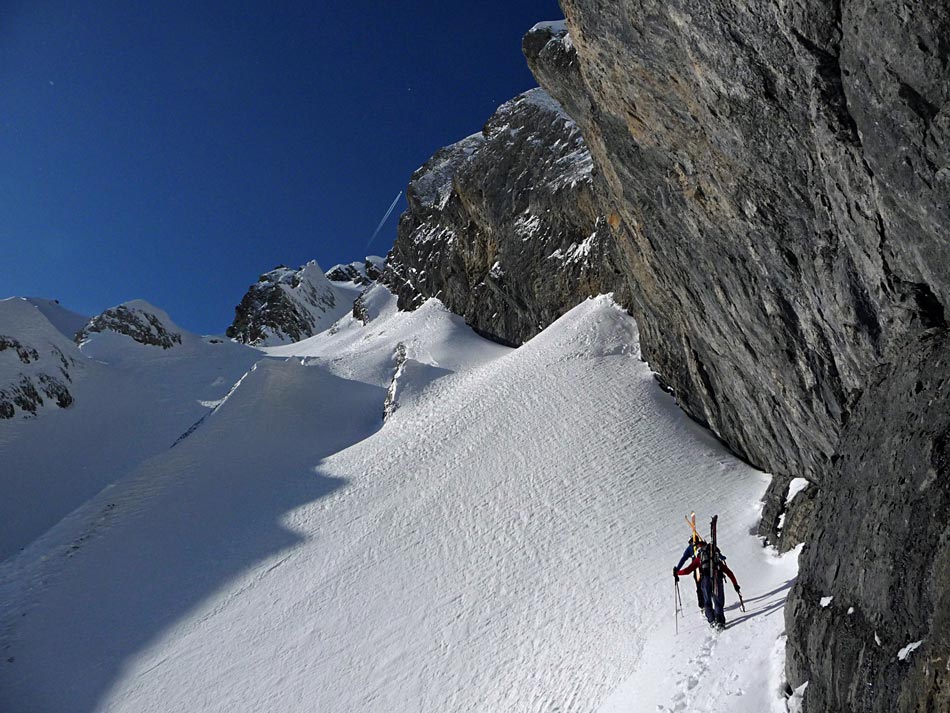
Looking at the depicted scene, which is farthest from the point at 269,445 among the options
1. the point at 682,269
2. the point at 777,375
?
the point at 777,375

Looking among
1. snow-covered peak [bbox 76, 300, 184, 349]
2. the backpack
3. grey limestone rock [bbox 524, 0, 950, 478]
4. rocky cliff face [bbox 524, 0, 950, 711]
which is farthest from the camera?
snow-covered peak [bbox 76, 300, 184, 349]

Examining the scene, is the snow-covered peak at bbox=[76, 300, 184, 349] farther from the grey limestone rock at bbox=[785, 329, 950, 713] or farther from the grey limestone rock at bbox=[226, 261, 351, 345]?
the grey limestone rock at bbox=[785, 329, 950, 713]

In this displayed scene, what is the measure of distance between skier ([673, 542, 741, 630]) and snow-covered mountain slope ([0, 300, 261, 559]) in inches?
1053

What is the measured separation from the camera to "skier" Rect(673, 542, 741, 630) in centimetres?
1106

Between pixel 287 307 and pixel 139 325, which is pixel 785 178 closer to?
pixel 139 325

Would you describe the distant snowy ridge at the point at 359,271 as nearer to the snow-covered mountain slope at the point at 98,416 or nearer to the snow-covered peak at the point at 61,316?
the snow-covered peak at the point at 61,316

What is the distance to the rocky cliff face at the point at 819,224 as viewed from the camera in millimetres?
6465

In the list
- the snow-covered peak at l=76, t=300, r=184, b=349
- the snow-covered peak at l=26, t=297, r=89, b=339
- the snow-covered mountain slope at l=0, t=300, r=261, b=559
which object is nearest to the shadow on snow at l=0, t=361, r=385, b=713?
the snow-covered mountain slope at l=0, t=300, r=261, b=559

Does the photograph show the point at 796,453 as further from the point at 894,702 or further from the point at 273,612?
the point at 273,612

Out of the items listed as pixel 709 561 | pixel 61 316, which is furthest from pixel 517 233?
pixel 61 316

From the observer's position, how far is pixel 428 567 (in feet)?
62.0

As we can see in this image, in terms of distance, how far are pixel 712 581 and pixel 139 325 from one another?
5719cm

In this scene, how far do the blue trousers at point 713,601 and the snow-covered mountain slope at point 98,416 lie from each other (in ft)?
87.8

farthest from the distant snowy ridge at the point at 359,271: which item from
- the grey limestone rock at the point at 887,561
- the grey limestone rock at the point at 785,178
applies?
the grey limestone rock at the point at 887,561
